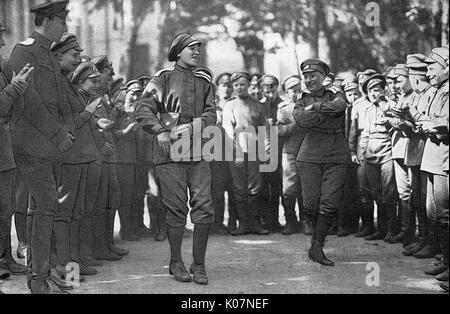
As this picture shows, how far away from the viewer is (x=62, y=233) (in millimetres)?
5867

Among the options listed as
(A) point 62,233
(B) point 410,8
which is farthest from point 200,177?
(B) point 410,8

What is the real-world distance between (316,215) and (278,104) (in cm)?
241

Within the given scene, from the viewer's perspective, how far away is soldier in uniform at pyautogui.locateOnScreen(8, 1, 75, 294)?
494cm

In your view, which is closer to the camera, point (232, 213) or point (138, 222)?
point (138, 222)

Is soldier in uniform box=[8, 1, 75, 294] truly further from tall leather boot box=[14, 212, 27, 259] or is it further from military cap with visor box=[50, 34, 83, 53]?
tall leather boot box=[14, 212, 27, 259]

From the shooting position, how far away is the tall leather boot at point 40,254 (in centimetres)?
496

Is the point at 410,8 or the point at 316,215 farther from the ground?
the point at 410,8

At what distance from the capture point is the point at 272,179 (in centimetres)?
880

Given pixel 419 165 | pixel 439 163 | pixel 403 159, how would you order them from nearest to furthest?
pixel 439 163 < pixel 419 165 < pixel 403 159

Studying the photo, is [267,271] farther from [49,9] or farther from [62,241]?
[49,9]

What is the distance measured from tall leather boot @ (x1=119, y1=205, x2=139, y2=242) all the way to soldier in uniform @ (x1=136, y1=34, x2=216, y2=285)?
2.18 meters

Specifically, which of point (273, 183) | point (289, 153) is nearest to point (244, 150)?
point (289, 153)

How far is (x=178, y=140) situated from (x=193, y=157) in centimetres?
22

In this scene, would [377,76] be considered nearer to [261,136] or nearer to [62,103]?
[261,136]
